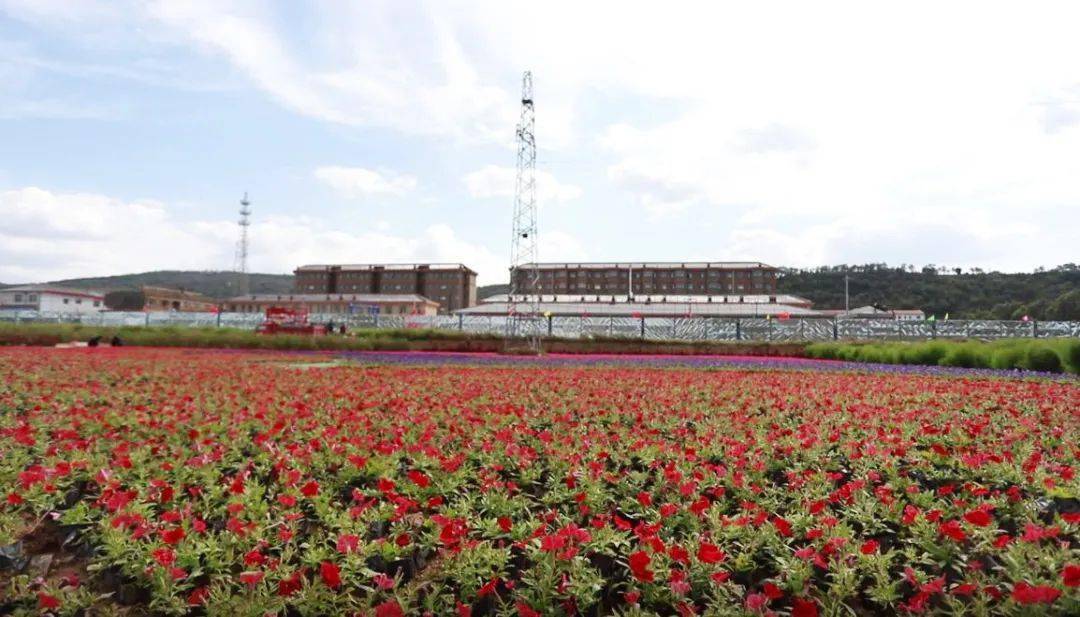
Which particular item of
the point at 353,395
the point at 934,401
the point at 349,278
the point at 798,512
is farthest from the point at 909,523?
the point at 349,278

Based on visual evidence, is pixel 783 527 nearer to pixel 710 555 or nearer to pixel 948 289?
pixel 710 555

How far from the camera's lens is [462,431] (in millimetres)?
5863

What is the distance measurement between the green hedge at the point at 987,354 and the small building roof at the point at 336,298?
74.0m

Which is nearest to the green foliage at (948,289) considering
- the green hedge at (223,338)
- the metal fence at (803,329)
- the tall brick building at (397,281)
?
the metal fence at (803,329)

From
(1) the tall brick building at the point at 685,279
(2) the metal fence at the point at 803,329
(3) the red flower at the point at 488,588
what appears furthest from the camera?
(1) the tall brick building at the point at 685,279

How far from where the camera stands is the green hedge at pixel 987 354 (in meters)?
14.4

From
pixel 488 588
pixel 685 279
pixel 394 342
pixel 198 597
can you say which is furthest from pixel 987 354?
pixel 685 279

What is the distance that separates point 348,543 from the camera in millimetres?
2916

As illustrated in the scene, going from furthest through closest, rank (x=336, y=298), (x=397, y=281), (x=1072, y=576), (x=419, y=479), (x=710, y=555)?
1. (x=397, y=281)
2. (x=336, y=298)
3. (x=419, y=479)
4. (x=710, y=555)
5. (x=1072, y=576)

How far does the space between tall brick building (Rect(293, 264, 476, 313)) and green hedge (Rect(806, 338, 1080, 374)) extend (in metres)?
85.1

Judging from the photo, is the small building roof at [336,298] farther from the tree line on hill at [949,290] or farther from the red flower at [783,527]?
the red flower at [783,527]

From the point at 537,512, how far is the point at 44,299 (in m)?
111

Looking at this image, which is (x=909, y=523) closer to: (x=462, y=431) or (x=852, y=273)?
(x=462, y=431)

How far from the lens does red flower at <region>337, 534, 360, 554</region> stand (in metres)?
2.89
